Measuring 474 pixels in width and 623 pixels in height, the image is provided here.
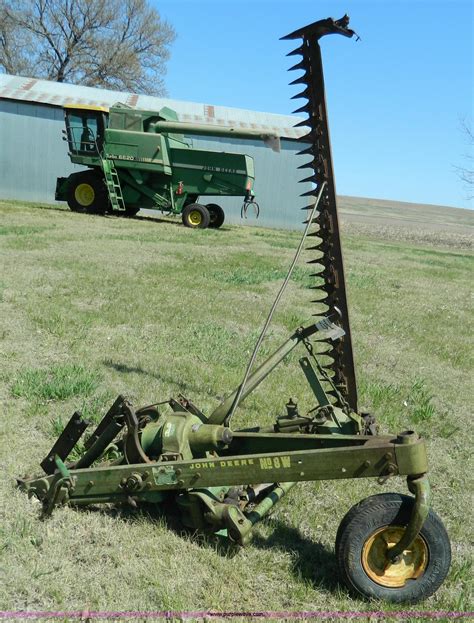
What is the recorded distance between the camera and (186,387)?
5211mm

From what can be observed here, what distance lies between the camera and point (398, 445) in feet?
8.62

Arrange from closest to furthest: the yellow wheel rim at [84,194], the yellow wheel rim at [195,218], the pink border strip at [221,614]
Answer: the pink border strip at [221,614] → the yellow wheel rim at [195,218] → the yellow wheel rim at [84,194]

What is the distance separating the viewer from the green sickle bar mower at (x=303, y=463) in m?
2.64

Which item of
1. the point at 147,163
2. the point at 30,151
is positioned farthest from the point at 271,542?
the point at 30,151

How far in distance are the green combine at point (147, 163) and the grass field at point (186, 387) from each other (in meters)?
6.97

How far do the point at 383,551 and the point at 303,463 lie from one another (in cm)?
51

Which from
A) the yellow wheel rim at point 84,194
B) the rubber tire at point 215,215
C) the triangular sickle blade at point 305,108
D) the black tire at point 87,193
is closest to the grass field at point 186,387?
the triangular sickle blade at point 305,108

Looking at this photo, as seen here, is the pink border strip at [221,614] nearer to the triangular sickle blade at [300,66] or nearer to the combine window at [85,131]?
the triangular sickle blade at [300,66]

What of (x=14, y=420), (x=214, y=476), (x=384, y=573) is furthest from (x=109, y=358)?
(x=384, y=573)

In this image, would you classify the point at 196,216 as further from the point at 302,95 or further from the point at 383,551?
the point at 383,551

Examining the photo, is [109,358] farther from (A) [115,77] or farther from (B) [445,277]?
(A) [115,77]

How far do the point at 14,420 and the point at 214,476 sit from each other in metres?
2.02

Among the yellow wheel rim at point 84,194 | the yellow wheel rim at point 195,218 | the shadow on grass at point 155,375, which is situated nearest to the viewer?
the shadow on grass at point 155,375

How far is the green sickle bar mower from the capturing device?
8.66 feet
